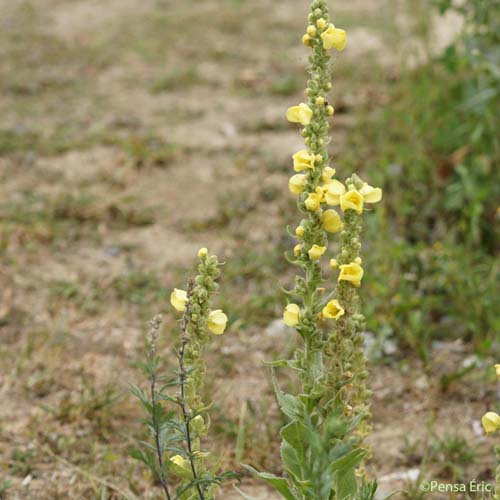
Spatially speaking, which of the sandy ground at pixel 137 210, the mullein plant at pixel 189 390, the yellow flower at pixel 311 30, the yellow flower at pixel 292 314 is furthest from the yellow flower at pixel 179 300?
the sandy ground at pixel 137 210

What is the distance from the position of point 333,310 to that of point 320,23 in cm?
63

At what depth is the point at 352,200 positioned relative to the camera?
1.76 metres

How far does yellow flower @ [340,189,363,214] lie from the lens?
5.76 feet

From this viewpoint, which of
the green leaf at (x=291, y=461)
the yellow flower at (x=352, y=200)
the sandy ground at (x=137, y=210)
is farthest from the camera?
the sandy ground at (x=137, y=210)

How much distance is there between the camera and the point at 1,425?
111 inches

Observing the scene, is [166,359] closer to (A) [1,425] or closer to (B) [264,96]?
(A) [1,425]

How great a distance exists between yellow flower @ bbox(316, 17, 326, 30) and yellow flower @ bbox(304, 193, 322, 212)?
1.23 ft

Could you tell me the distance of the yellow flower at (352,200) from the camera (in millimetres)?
1756

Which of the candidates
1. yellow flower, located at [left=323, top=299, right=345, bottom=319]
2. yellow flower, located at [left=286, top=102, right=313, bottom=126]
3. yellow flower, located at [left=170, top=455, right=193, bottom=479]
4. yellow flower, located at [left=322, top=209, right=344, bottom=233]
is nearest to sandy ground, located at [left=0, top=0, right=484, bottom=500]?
yellow flower, located at [left=170, top=455, right=193, bottom=479]

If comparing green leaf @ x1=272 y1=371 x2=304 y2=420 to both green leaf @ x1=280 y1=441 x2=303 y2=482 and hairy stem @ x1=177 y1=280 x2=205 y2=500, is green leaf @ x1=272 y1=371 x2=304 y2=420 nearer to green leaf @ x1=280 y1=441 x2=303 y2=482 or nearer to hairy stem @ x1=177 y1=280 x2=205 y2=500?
green leaf @ x1=280 y1=441 x2=303 y2=482

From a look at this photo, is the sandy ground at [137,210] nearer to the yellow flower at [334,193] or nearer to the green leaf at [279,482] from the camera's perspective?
the green leaf at [279,482]

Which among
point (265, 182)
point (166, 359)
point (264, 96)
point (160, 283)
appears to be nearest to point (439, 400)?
point (166, 359)

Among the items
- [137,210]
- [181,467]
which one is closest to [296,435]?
[181,467]

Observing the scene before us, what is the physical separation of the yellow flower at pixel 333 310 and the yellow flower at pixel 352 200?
21 cm
